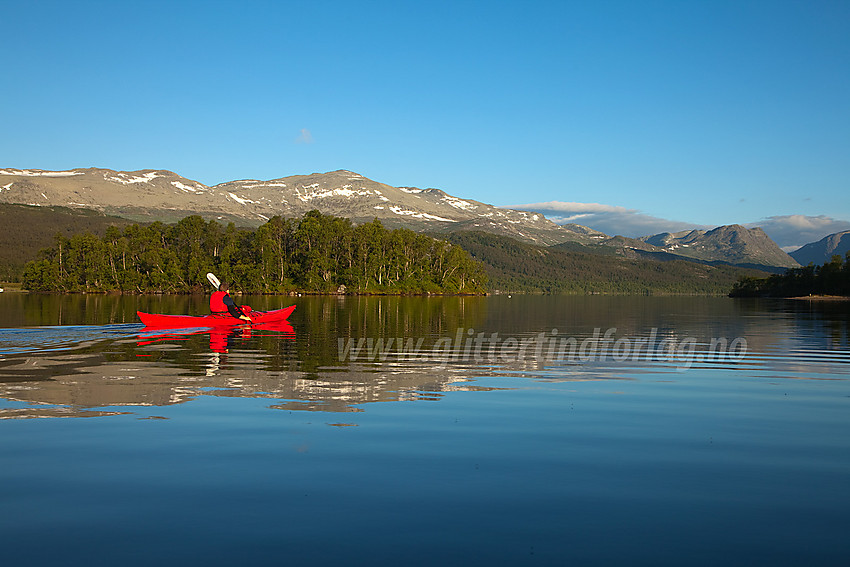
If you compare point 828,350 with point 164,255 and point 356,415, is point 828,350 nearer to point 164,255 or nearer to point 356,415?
point 356,415

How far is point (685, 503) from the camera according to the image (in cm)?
991

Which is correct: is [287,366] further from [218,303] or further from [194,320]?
[218,303]

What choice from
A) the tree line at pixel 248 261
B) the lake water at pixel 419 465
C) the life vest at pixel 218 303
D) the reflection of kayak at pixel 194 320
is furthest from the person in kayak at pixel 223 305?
the tree line at pixel 248 261

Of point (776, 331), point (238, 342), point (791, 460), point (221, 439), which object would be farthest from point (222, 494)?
point (776, 331)

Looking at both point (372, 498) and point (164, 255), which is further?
point (164, 255)

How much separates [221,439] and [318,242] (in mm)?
173921

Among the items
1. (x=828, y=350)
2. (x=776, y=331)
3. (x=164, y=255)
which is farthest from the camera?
(x=164, y=255)

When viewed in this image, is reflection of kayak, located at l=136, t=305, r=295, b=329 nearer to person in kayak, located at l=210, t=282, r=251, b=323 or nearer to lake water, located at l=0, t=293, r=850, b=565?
person in kayak, located at l=210, t=282, r=251, b=323

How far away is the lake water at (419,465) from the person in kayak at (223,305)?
16573mm

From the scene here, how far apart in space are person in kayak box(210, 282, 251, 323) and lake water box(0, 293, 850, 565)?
54.4ft

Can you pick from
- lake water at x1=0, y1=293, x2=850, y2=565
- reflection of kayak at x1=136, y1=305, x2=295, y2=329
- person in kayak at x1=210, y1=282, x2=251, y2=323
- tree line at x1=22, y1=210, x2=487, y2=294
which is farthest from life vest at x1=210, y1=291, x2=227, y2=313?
tree line at x1=22, y1=210, x2=487, y2=294

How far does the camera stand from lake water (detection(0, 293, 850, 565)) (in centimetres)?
834

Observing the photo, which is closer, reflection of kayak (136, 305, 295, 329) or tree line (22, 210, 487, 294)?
reflection of kayak (136, 305, 295, 329)

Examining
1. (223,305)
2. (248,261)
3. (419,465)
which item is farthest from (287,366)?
(248,261)
